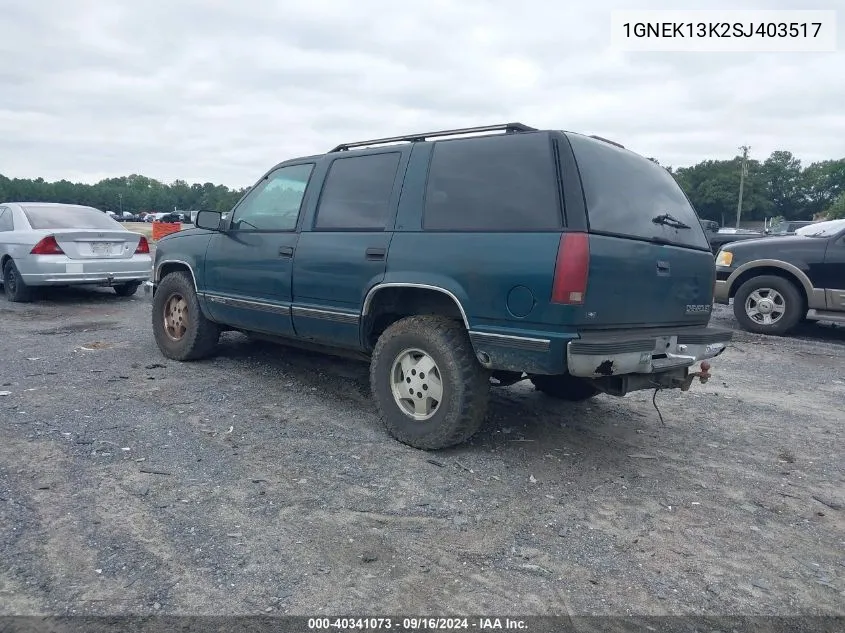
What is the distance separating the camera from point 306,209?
4.95m

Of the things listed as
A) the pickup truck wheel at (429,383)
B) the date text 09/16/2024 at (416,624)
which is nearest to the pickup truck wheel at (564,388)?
the pickup truck wheel at (429,383)

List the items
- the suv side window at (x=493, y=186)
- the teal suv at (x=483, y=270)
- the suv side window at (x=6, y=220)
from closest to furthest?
the teal suv at (x=483, y=270) < the suv side window at (x=493, y=186) < the suv side window at (x=6, y=220)

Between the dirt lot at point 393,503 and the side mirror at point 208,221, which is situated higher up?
the side mirror at point 208,221

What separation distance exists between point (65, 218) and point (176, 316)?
505 cm

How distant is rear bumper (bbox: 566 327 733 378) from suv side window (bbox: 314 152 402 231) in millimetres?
1607

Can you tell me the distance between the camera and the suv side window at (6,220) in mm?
9922

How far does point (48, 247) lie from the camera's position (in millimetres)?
9312

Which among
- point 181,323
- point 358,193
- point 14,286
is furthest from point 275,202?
point 14,286

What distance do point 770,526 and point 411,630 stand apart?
6.50 feet

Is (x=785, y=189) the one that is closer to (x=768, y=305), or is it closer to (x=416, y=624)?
(x=768, y=305)

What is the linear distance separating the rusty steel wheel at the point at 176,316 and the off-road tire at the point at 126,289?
4646 mm

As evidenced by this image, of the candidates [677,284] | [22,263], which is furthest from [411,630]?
[22,263]

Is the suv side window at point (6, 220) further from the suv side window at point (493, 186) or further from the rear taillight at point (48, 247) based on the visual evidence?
the suv side window at point (493, 186)

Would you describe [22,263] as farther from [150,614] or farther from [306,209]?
[150,614]
